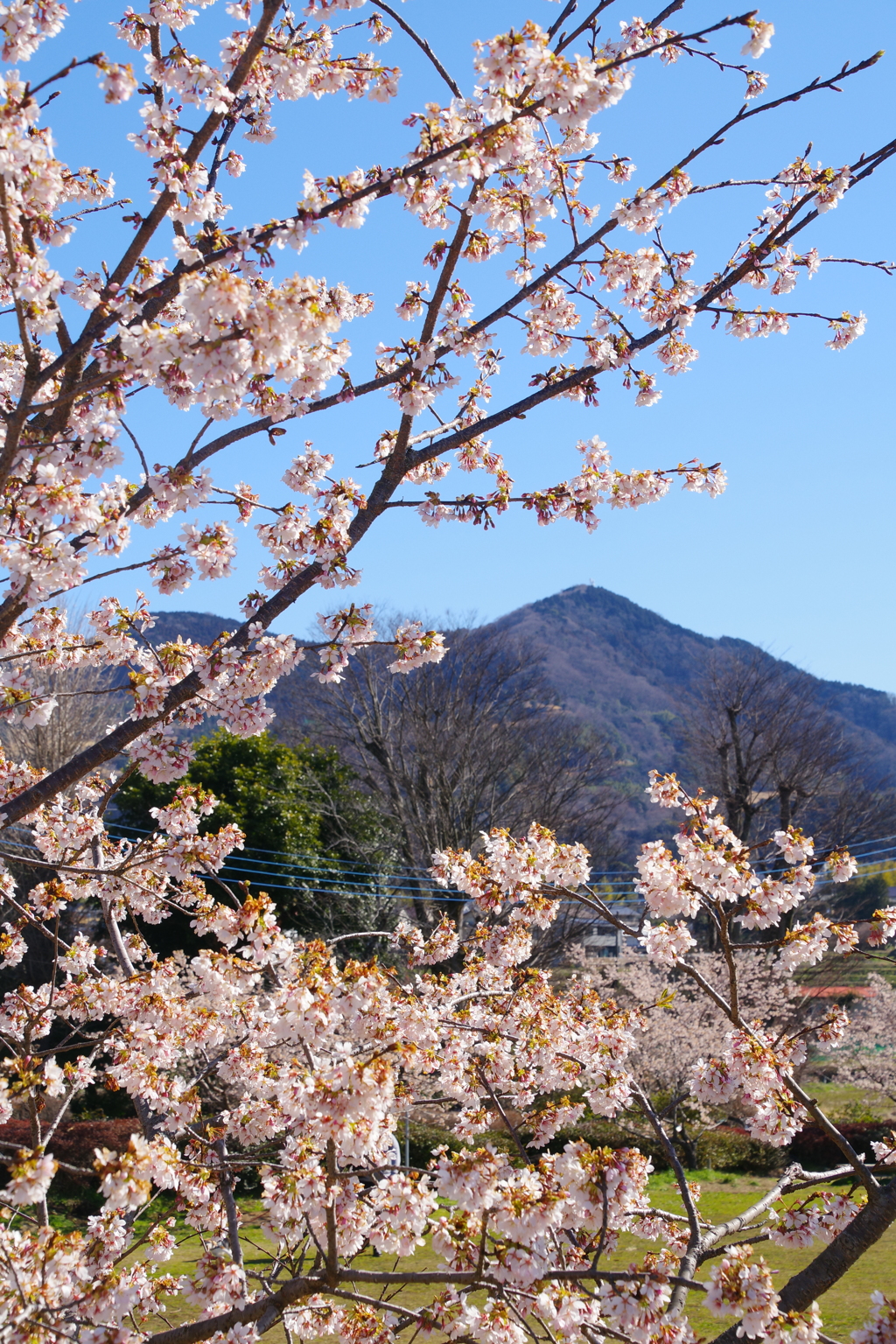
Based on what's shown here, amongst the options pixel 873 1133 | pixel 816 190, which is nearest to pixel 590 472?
pixel 816 190

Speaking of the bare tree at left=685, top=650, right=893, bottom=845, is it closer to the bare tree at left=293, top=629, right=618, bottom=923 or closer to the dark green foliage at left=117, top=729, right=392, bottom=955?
the bare tree at left=293, top=629, right=618, bottom=923

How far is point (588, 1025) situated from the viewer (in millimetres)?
4359

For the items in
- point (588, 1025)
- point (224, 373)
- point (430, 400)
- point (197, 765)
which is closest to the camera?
point (224, 373)

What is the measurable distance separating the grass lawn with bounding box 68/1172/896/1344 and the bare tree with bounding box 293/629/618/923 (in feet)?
28.3

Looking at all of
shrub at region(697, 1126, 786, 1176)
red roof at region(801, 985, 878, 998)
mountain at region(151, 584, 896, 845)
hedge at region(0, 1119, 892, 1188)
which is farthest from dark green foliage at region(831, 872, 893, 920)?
mountain at region(151, 584, 896, 845)

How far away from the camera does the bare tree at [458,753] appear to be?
69.8 feet

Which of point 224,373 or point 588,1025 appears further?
point 588,1025

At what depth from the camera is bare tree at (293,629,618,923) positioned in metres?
21.3

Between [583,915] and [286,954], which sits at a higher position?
[286,954]

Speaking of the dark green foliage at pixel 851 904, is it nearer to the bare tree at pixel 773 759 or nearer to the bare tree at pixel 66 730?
the bare tree at pixel 773 759

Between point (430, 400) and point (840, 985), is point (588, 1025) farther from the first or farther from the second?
point (840, 985)

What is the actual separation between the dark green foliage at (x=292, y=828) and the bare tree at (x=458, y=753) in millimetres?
1311

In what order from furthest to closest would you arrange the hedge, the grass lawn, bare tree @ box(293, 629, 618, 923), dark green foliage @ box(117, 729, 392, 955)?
1. bare tree @ box(293, 629, 618, 923)
2. dark green foliage @ box(117, 729, 392, 955)
3. the hedge
4. the grass lawn

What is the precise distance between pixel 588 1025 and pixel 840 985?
18.7 metres
